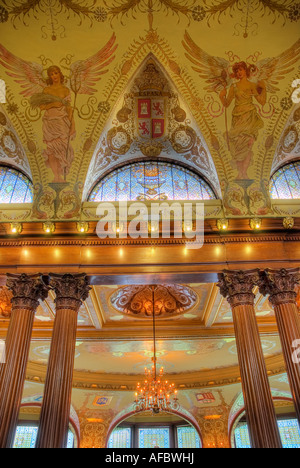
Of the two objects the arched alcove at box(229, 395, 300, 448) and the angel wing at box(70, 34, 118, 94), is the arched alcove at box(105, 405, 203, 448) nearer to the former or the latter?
the arched alcove at box(229, 395, 300, 448)

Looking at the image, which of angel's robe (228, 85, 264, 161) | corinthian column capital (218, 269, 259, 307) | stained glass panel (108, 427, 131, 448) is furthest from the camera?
stained glass panel (108, 427, 131, 448)

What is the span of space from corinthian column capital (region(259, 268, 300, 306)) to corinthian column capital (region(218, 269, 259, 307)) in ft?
0.80

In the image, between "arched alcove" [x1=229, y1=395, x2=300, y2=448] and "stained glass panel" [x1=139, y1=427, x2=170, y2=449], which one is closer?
"arched alcove" [x1=229, y1=395, x2=300, y2=448]

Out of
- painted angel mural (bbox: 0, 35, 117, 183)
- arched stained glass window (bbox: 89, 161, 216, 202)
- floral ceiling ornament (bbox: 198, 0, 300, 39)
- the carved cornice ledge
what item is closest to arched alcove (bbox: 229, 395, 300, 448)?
the carved cornice ledge

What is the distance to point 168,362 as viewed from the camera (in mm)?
16219

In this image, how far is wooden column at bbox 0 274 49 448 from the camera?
7.54 metres

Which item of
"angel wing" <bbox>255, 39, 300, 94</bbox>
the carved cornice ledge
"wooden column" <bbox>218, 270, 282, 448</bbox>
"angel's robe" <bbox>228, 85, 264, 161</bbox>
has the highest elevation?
"angel wing" <bbox>255, 39, 300, 94</bbox>

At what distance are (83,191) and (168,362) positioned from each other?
29.8 ft

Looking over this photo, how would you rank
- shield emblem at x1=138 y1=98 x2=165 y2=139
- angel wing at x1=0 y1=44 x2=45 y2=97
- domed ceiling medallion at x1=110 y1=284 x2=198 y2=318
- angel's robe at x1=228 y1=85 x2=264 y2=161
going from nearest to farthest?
angel wing at x1=0 y1=44 x2=45 y2=97 → angel's robe at x1=228 y1=85 x2=264 y2=161 → shield emblem at x1=138 y1=98 x2=165 y2=139 → domed ceiling medallion at x1=110 y1=284 x2=198 y2=318

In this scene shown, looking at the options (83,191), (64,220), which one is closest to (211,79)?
(83,191)

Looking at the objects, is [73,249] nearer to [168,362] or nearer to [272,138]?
[272,138]

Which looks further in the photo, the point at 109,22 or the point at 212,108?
the point at 212,108

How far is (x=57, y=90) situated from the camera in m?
10.4


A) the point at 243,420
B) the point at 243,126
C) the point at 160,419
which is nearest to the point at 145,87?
the point at 243,126
